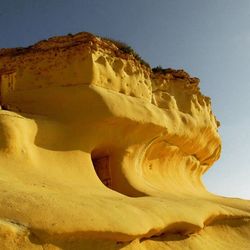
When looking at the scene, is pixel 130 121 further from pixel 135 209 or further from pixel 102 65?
pixel 135 209

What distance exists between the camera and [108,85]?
470 inches

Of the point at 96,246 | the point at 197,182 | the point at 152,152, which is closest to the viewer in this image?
the point at 96,246

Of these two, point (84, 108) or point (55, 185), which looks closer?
point (55, 185)

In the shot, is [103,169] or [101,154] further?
[101,154]

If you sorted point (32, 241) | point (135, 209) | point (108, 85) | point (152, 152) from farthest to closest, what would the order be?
point (152, 152) < point (108, 85) < point (135, 209) < point (32, 241)

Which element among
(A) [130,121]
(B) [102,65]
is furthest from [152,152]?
(B) [102,65]

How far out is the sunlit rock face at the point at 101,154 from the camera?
6020 millimetres

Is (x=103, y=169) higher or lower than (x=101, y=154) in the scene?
lower

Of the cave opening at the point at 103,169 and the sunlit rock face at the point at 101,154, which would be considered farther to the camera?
the cave opening at the point at 103,169

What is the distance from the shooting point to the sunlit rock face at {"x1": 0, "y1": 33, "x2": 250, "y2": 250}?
6020mm

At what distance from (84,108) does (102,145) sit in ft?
3.70

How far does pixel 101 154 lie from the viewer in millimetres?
11562

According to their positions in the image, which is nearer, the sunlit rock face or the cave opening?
the sunlit rock face

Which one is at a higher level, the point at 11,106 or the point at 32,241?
the point at 11,106
